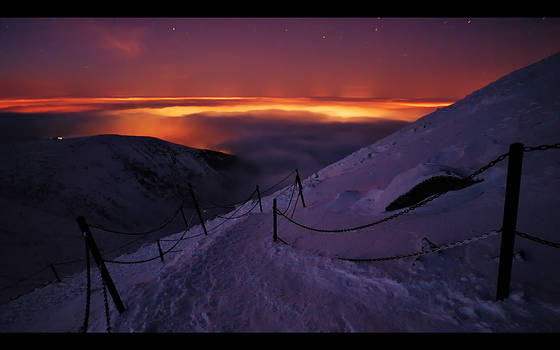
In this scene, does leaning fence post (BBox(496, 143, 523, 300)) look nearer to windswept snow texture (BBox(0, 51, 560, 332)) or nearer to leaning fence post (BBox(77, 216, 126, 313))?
windswept snow texture (BBox(0, 51, 560, 332))

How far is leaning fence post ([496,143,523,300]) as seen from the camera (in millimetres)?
2572

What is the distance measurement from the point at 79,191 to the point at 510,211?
3636 cm

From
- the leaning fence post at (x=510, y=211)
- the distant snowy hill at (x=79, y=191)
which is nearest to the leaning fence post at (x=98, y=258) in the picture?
the leaning fence post at (x=510, y=211)

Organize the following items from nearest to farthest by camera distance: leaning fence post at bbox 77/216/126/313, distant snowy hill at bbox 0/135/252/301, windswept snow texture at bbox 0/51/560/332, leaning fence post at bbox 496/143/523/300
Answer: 1. leaning fence post at bbox 496/143/523/300
2. windswept snow texture at bbox 0/51/560/332
3. leaning fence post at bbox 77/216/126/313
4. distant snowy hill at bbox 0/135/252/301

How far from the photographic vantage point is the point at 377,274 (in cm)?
427

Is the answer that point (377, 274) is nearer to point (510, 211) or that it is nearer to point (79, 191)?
point (510, 211)

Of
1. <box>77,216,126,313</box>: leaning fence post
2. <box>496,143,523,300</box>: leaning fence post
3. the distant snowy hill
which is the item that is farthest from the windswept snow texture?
the distant snowy hill

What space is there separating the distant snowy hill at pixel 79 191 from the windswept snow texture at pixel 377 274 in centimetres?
1373

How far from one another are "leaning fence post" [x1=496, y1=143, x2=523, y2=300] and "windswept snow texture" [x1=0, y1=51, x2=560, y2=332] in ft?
1.35

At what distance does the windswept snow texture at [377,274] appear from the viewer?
3.26 meters

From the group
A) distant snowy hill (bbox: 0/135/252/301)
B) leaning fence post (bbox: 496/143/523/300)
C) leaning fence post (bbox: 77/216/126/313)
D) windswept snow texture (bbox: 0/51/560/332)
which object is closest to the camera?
leaning fence post (bbox: 496/143/523/300)

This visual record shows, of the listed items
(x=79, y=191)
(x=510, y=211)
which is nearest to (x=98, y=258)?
(x=510, y=211)
